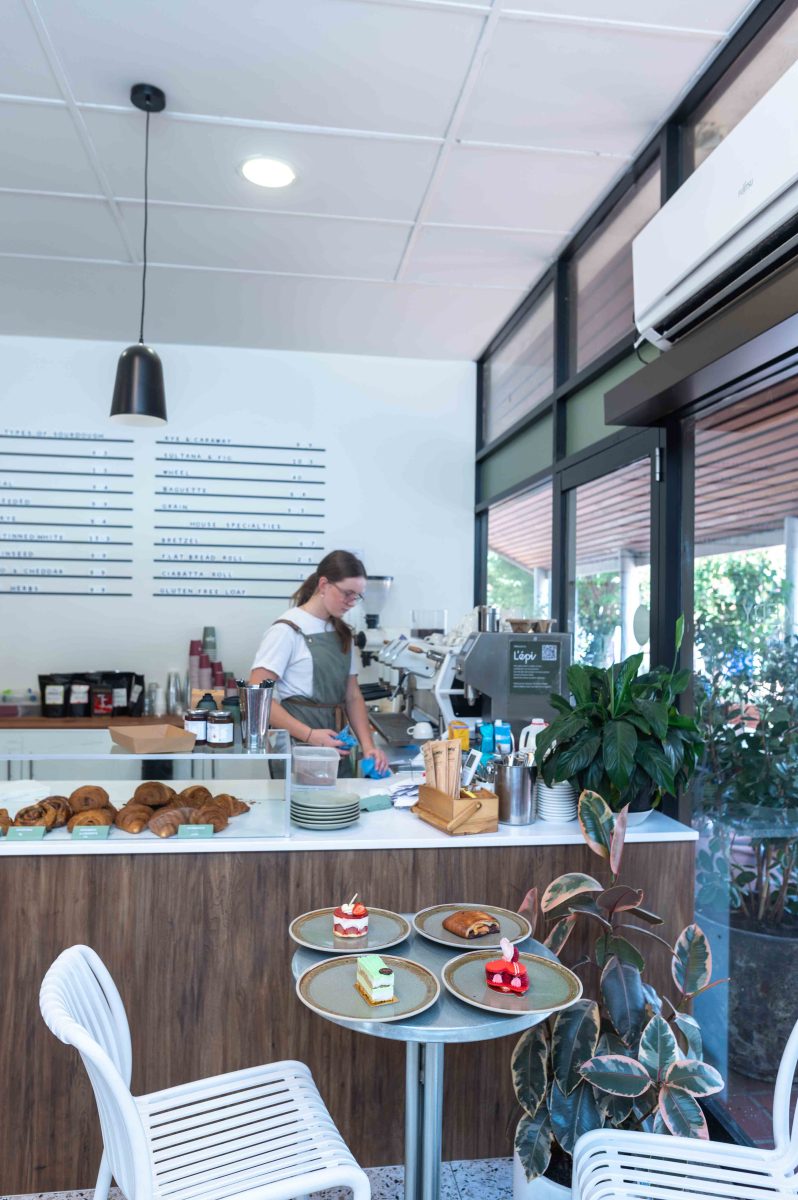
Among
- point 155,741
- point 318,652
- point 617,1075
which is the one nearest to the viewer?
point 617,1075

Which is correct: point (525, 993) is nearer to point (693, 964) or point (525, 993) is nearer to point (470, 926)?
point (470, 926)

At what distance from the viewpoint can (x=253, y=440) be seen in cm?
512

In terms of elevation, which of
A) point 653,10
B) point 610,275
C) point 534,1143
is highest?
point 653,10

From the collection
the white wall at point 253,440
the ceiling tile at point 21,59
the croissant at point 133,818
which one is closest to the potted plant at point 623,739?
the croissant at point 133,818

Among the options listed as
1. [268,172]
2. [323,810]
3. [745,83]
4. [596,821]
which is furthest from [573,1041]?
[268,172]

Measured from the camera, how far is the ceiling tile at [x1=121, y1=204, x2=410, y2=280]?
134 inches

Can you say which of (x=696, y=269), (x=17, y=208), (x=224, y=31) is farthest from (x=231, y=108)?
(x=696, y=269)

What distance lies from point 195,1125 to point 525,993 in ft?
2.29

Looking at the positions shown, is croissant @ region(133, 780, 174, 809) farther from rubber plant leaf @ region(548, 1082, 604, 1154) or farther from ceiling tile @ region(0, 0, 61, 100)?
ceiling tile @ region(0, 0, 61, 100)

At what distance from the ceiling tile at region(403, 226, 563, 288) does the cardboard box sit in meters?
2.42

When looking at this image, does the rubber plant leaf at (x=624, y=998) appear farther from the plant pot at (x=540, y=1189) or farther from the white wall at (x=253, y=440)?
the white wall at (x=253, y=440)

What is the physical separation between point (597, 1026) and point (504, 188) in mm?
2810

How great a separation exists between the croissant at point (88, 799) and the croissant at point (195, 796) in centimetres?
21

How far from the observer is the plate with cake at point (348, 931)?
1.72 meters
